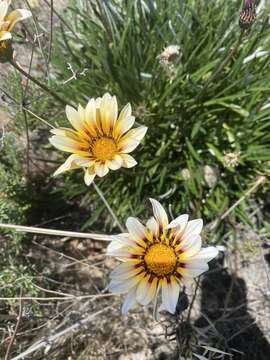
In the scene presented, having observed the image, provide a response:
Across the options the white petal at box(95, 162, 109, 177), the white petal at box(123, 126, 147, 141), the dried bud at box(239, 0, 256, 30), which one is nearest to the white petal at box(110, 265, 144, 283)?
the white petal at box(95, 162, 109, 177)

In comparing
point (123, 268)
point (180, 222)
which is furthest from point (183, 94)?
point (123, 268)

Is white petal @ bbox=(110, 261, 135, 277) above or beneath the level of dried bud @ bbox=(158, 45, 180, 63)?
beneath

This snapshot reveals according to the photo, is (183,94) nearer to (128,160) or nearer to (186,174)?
(186,174)

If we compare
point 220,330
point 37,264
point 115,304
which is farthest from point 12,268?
point 220,330

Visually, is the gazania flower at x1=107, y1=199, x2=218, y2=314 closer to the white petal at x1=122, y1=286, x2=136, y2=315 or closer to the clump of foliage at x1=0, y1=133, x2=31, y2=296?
the white petal at x1=122, y1=286, x2=136, y2=315

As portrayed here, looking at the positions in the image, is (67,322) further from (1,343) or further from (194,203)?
(194,203)
